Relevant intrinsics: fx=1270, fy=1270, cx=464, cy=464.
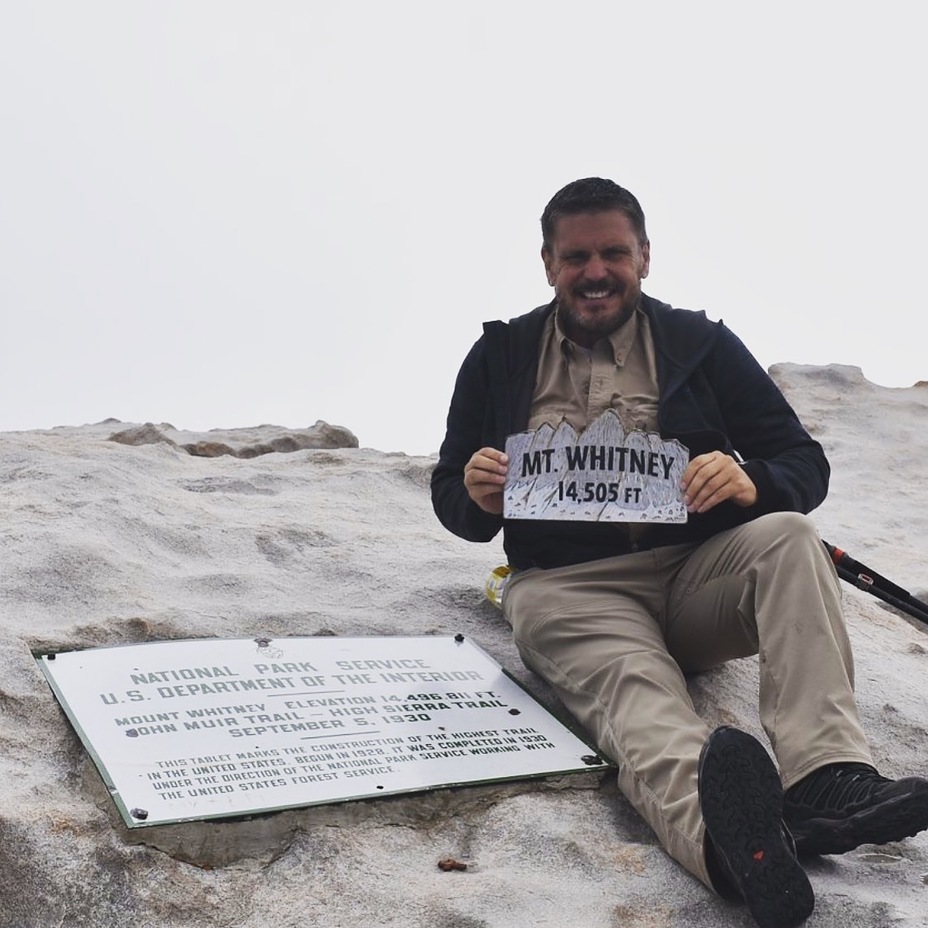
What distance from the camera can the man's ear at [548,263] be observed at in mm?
3246

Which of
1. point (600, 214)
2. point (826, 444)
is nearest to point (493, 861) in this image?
point (600, 214)

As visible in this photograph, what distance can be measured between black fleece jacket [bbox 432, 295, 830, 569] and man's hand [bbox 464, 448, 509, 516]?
0.10 meters

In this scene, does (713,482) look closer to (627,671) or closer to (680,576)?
(680,576)

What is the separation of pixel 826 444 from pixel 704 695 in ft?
13.4

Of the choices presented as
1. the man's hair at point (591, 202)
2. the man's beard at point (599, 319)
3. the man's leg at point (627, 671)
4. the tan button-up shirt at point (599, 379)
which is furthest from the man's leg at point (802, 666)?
the man's hair at point (591, 202)

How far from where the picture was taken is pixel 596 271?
3.12 meters

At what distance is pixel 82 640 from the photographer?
3143mm

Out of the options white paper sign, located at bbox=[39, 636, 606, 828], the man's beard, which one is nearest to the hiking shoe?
white paper sign, located at bbox=[39, 636, 606, 828]

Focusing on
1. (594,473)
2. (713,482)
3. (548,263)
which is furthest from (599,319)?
(713,482)

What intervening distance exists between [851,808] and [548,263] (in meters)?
1.58

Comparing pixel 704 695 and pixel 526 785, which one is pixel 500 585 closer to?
pixel 704 695

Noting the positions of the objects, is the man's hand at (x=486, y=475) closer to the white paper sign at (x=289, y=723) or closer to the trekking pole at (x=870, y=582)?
the white paper sign at (x=289, y=723)

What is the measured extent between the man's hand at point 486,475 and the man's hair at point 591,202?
627 millimetres

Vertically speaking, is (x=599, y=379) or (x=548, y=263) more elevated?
(x=548, y=263)
